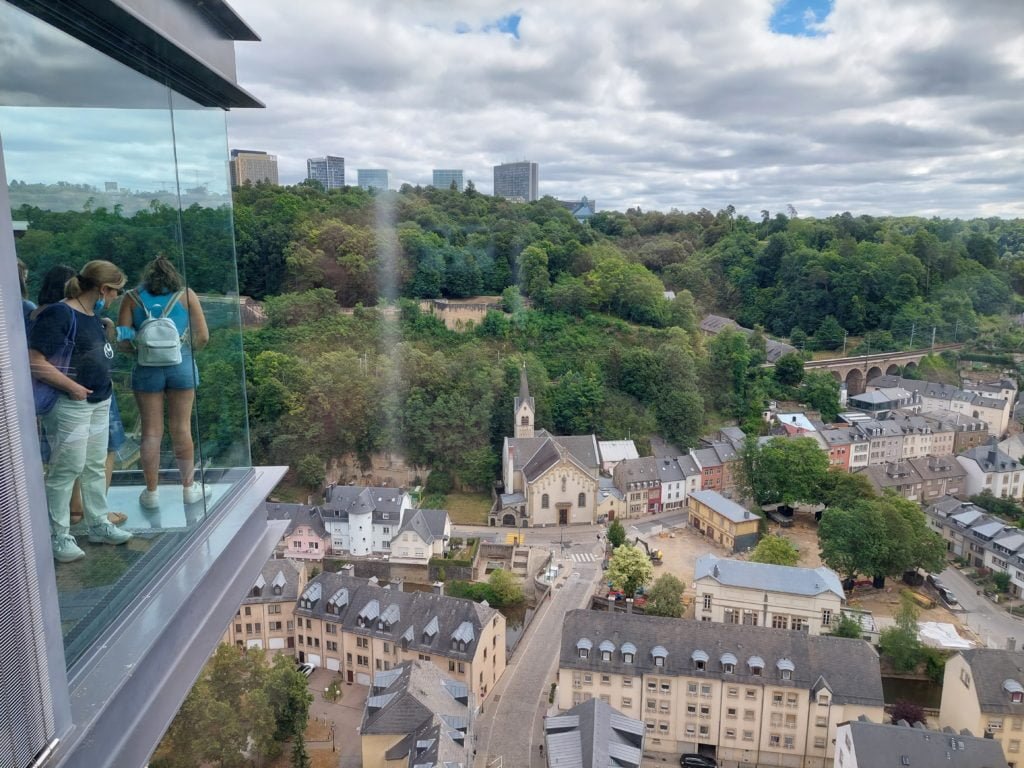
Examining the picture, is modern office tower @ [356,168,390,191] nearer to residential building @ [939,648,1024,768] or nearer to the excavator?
the excavator

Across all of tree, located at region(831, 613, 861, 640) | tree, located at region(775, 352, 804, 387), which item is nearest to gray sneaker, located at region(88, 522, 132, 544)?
tree, located at region(831, 613, 861, 640)

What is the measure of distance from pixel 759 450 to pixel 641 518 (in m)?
2.84

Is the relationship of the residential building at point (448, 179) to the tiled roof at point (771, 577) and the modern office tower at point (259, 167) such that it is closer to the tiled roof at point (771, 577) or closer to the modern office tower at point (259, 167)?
the modern office tower at point (259, 167)

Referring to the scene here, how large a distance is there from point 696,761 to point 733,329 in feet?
51.2

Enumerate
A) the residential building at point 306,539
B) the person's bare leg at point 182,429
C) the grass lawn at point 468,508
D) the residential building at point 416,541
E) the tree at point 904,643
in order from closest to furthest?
the person's bare leg at point 182,429 < the tree at point 904,643 < the residential building at point 416,541 < the residential building at point 306,539 < the grass lawn at point 468,508

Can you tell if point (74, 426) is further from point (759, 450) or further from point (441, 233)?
point (441, 233)

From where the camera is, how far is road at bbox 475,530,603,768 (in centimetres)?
799

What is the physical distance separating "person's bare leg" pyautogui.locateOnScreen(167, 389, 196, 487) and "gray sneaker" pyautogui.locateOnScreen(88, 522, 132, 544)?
0.38 meters

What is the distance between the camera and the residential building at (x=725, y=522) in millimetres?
13406

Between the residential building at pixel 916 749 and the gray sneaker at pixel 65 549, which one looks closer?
the gray sneaker at pixel 65 549

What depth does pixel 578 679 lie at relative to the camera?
848 centimetres

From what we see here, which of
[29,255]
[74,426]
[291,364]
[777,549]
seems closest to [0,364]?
[29,255]

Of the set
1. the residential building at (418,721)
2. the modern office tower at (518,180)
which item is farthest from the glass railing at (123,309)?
the modern office tower at (518,180)

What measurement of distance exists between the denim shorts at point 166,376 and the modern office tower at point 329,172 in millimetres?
21349
